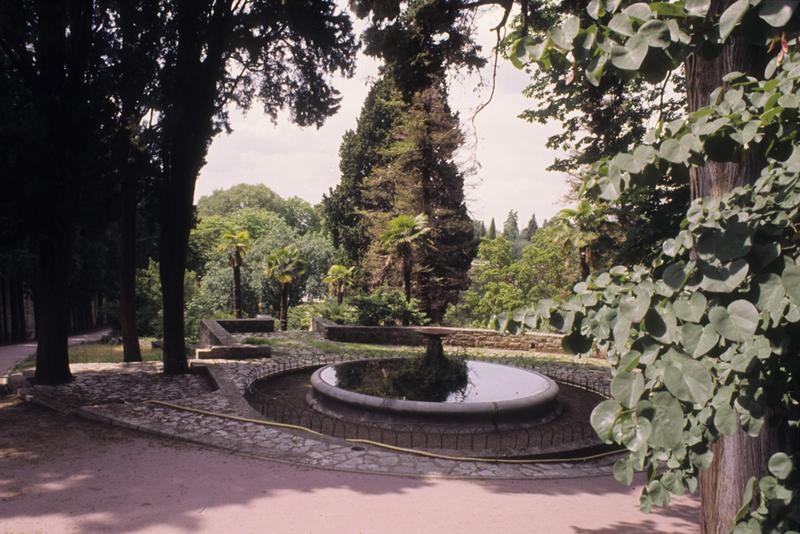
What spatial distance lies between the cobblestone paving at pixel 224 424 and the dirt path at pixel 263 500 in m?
0.30

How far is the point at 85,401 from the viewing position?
30.0ft

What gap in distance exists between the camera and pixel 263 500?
5.39 meters

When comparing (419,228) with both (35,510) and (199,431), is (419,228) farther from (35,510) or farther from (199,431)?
(35,510)

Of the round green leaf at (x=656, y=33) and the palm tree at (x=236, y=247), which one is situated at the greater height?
the palm tree at (x=236, y=247)

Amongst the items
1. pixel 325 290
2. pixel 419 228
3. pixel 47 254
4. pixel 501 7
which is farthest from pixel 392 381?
pixel 325 290

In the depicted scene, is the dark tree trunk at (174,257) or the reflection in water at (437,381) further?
the dark tree trunk at (174,257)

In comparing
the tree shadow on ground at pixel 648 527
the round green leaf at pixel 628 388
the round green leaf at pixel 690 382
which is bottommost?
Result: the tree shadow on ground at pixel 648 527

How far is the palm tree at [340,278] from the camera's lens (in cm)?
2753

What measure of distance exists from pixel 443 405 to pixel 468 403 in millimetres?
452

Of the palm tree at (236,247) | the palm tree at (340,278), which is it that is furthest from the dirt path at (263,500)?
the palm tree at (340,278)

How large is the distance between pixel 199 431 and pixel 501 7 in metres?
11.4

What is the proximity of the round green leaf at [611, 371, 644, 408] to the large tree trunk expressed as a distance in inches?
63.4

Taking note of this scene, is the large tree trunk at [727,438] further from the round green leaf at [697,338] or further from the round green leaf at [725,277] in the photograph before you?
the round green leaf at [697,338]

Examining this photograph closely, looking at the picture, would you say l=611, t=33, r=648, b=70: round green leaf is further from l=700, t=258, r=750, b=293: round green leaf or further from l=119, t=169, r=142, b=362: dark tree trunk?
l=119, t=169, r=142, b=362: dark tree trunk
